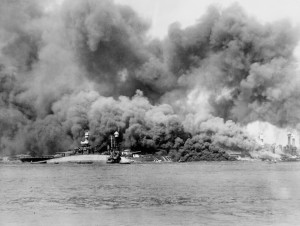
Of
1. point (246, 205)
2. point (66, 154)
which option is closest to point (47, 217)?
point (246, 205)

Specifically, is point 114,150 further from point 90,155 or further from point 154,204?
point 154,204

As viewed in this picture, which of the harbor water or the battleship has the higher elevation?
the battleship

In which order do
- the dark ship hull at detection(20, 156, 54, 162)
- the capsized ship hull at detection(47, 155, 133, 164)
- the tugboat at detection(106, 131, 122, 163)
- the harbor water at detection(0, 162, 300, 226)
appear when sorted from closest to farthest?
the harbor water at detection(0, 162, 300, 226), the tugboat at detection(106, 131, 122, 163), the capsized ship hull at detection(47, 155, 133, 164), the dark ship hull at detection(20, 156, 54, 162)

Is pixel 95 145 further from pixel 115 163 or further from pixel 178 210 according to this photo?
pixel 178 210

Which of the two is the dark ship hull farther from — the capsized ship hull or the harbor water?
the harbor water

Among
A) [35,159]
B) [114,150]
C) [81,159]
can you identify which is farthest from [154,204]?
[35,159]

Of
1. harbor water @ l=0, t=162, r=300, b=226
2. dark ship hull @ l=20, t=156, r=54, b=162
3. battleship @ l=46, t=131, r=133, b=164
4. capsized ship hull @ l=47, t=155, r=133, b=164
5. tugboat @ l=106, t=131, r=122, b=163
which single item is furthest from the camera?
dark ship hull @ l=20, t=156, r=54, b=162

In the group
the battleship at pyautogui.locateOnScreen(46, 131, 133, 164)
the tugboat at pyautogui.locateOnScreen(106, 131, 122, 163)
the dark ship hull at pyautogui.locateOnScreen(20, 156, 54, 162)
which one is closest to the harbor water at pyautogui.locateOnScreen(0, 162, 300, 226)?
the tugboat at pyautogui.locateOnScreen(106, 131, 122, 163)

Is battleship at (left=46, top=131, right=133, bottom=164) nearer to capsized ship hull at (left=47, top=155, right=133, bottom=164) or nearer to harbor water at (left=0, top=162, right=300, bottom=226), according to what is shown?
capsized ship hull at (left=47, top=155, right=133, bottom=164)

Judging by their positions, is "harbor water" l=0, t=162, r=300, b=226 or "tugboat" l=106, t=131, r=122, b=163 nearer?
"harbor water" l=0, t=162, r=300, b=226
